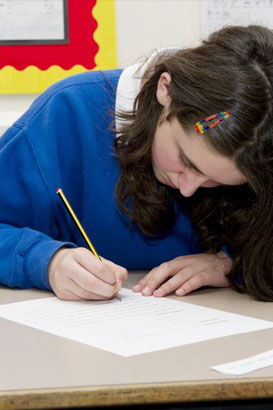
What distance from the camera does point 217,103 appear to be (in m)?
1.02

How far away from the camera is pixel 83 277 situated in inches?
39.8

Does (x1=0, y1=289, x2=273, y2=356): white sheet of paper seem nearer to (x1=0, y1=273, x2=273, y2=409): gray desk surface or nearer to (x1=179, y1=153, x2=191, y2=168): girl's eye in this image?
(x1=0, y1=273, x2=273, y2=409): gray desk surface

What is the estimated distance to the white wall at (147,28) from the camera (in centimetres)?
179

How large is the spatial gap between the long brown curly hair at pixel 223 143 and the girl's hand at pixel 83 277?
217mm

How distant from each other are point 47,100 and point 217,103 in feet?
1.27

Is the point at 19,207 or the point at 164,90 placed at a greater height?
the point at 164,90

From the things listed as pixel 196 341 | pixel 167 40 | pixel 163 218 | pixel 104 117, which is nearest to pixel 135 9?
pixel 167 40

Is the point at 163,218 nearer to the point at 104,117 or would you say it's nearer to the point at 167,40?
the point at 104,117

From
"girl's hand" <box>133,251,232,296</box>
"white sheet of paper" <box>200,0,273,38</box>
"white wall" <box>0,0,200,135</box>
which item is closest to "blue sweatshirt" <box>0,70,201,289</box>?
"girl's hand" <box>133,251,232,296</box>

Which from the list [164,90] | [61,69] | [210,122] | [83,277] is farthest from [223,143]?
[61,69]

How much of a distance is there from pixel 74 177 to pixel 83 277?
32cm

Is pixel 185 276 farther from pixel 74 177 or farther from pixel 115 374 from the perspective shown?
pixel 115 374

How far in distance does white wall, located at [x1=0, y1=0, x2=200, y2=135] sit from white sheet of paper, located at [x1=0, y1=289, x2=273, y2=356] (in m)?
0.90

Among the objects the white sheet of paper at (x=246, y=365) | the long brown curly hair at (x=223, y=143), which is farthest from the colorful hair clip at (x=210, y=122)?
the white sheet of paper at (x=246, y=365)
